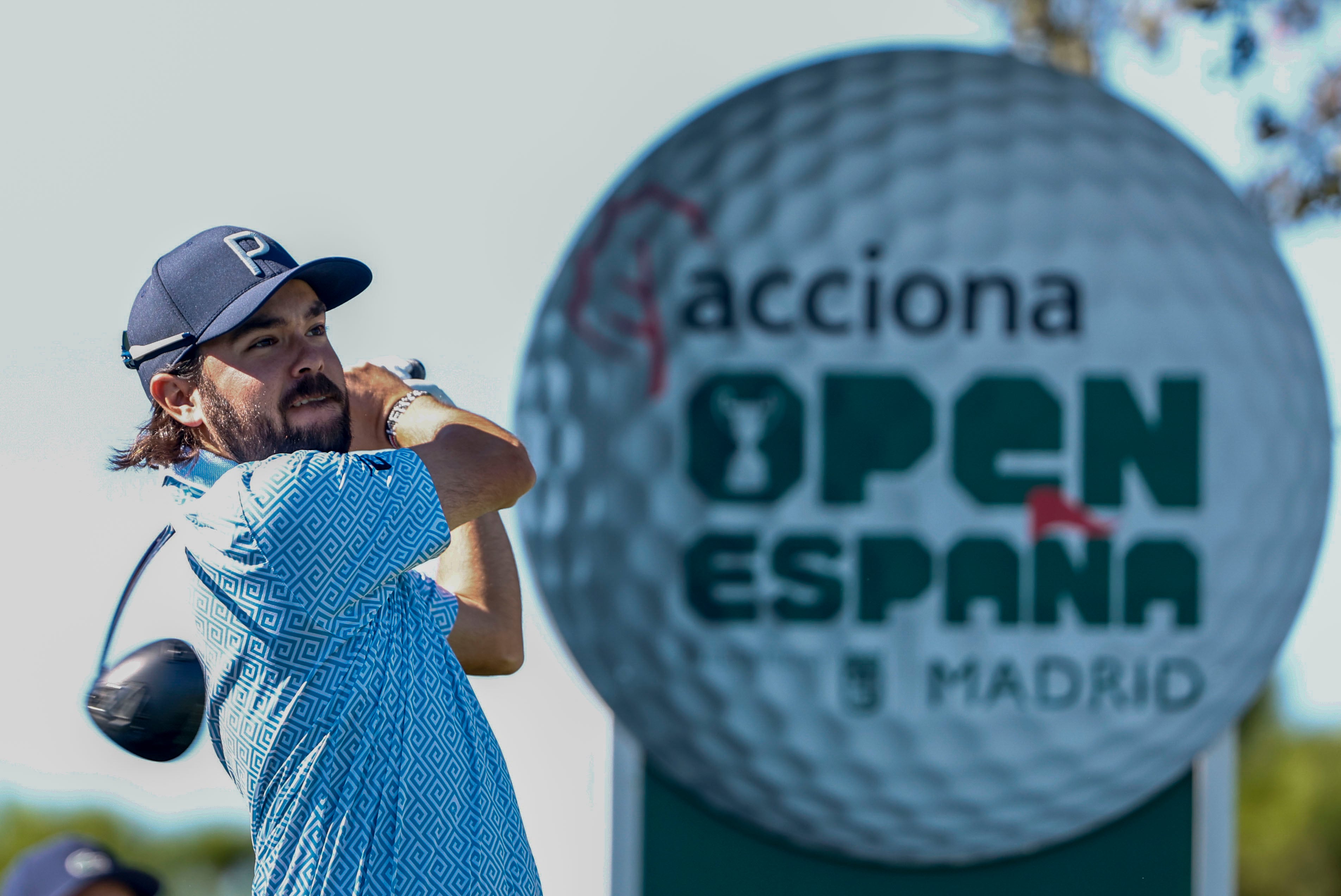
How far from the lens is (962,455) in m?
1.90

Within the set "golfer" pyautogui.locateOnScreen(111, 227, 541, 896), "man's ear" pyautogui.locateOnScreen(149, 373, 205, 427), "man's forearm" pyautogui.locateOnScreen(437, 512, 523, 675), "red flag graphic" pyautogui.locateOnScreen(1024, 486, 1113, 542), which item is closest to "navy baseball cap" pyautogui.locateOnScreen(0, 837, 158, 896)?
"golfer" pyautogui.locateOnScreen(111, 227, 541, 896)

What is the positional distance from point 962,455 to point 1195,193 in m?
0.58

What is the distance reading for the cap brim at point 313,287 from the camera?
1.91 m

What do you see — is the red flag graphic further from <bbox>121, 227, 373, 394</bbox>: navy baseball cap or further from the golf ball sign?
<bbox>121, 227, 373, 394</bbox>: navy baseball cap

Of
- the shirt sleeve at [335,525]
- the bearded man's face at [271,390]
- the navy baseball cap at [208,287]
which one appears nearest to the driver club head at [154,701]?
the shirt sleeve at [335,525]

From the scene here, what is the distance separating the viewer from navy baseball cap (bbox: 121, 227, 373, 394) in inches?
76.2

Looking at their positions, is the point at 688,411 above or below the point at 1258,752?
above

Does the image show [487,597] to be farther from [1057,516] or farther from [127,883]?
[1057,516]

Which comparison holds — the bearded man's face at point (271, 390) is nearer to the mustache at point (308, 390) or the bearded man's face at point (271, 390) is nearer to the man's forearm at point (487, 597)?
the mustache at point (308, 390)

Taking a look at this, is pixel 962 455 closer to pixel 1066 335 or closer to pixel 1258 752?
pixel 1066 335

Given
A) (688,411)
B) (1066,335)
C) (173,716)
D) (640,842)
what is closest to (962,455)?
(1066,335)

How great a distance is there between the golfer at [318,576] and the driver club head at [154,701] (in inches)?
1.6

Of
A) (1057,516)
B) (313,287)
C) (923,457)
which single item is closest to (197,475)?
(313,287)

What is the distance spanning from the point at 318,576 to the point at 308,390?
1.02ft
